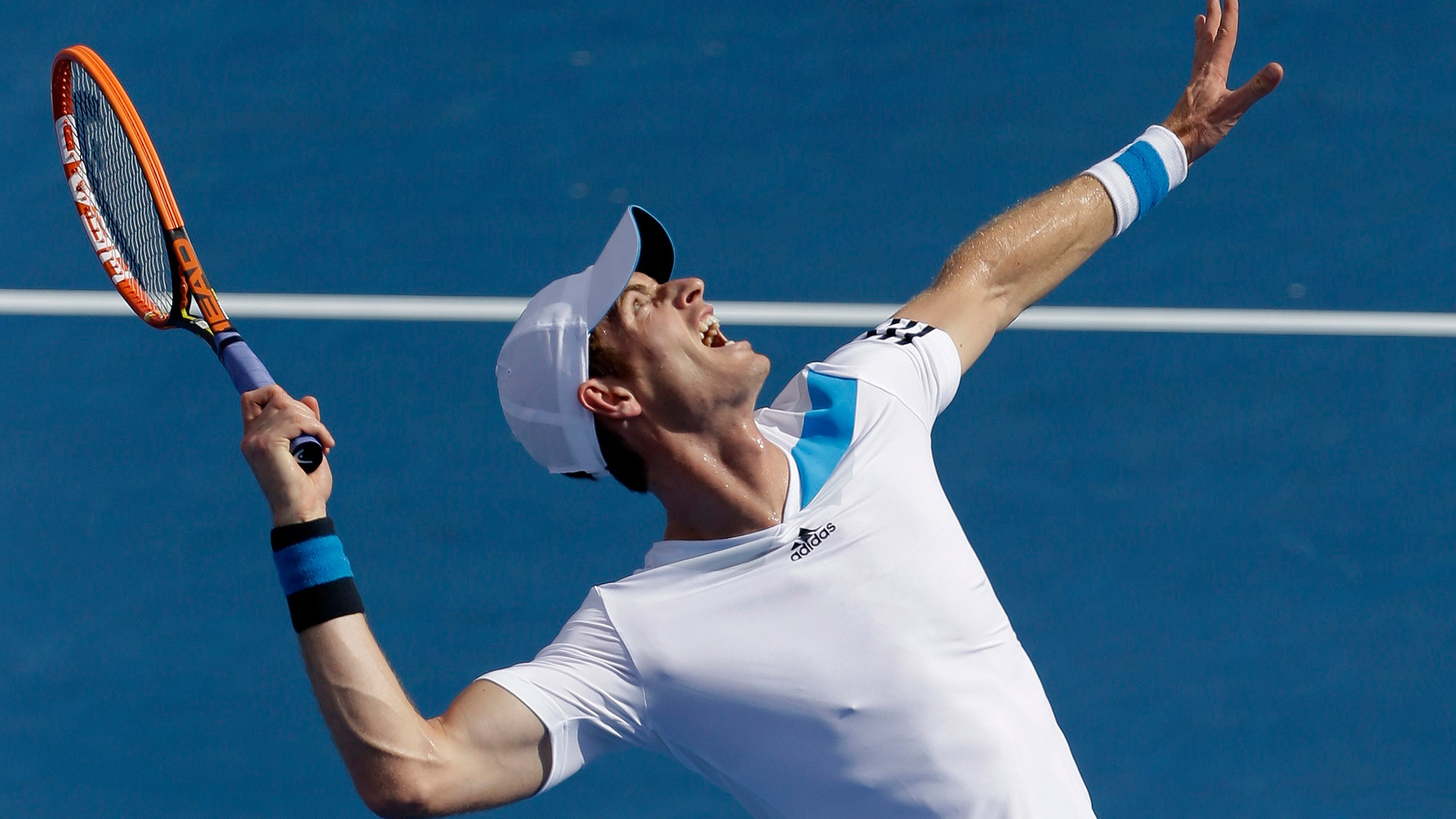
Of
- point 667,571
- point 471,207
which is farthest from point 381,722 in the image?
point 471,207

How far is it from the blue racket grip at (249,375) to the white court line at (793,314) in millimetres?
1905

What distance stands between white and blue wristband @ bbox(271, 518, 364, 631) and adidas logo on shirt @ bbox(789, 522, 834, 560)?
90 cm

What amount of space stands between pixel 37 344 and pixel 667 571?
10.8ft

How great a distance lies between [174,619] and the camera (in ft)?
15.9

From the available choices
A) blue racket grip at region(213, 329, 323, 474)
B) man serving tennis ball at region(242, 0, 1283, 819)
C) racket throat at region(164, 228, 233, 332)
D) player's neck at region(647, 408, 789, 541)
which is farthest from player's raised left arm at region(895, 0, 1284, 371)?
racket throat at region(164, 228, 233, 332)

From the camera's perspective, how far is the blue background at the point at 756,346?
4.77m

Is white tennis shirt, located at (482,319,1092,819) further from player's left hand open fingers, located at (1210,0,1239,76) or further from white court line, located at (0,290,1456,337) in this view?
white court line, located at (0,290,1456,337)

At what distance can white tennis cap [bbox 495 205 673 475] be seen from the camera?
3178mm

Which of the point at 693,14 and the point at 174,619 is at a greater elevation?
the point at 693,14

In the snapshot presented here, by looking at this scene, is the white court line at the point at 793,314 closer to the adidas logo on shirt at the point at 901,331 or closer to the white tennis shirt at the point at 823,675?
the adidas logo on shirt at the point at 901,331

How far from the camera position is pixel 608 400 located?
3.19m

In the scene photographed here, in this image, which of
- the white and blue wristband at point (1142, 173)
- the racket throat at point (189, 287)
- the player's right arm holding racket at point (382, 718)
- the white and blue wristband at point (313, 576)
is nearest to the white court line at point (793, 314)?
the white and blue wristband at point (1142, 173)

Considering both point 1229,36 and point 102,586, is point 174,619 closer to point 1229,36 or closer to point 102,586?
point 102,586

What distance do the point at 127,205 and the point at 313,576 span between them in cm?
176
